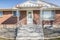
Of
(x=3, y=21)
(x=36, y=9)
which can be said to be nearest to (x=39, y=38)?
(x=36, y=9)

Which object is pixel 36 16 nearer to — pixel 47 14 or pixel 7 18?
pixel 47 14

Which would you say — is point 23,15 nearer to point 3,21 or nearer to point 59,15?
point 3,21

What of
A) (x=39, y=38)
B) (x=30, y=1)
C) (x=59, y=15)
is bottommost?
(x=39, y=38)

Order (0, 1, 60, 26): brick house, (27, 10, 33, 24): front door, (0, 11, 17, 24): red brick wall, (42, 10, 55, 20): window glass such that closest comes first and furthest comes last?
1. (0, 1, 60, 26): brick house
2. (27, 10, 33, 24): front door
3. (42, 10, 55, 20): window glass
4. (0, 11, 17, 24): red brick wall

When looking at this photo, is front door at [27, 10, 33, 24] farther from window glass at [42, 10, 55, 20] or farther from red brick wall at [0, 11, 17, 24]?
red brick wall at [0, 11, 17, 24]

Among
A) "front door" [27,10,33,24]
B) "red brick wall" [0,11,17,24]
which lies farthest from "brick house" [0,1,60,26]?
"red brick wall" [0,11,17,24]

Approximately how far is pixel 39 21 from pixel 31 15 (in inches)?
65.2

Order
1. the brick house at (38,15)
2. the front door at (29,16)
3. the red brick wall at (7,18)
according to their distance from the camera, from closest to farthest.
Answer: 1. the brick house at (38,15)
2. the front door at (29,16)
3. the red brick wall at (7,18)

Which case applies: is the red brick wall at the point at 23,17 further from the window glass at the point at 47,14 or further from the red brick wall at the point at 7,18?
the window glass at the point at 47,14

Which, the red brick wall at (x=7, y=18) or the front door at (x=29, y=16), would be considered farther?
the red brick wall at (x=7, y=18)

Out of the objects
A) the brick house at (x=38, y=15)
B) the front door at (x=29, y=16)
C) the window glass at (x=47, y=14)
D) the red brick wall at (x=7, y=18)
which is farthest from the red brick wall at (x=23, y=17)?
the window glass at (x=47, y=14)

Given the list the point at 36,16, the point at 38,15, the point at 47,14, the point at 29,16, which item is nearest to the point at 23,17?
the point at 29,16

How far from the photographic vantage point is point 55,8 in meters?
26.9

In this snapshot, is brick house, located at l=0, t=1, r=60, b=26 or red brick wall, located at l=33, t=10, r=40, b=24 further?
red brick wall, located at l=33, t=10, r=40, b=24
